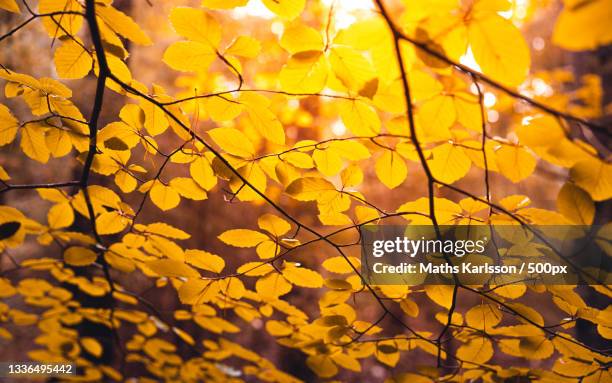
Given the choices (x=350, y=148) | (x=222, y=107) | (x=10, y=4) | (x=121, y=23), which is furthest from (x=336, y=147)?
(x=10, y=4)

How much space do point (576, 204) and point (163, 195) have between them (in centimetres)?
83

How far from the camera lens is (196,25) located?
64cm

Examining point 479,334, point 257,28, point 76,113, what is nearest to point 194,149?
point 76,113

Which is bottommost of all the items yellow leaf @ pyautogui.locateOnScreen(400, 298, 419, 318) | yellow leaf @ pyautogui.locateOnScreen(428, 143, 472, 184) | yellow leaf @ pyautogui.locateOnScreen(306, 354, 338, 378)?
yellow leaf @ pyautogui.locateOnScreen(306, 354, 338, 378)

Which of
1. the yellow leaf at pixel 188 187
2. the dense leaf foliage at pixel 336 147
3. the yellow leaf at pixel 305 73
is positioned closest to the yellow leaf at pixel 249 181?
the dense leaf foliage at pixel 336 147

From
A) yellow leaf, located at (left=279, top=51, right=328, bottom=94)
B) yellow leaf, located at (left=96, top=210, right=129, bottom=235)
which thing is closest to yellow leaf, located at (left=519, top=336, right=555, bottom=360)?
yellow leaf, located at (left=279, top=51, right=328, bottom=94)

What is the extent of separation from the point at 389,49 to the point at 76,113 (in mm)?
681

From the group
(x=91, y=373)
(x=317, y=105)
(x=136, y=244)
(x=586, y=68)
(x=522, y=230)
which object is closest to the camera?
(x=522, y=230)

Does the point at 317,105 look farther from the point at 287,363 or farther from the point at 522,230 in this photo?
the point at 522,230

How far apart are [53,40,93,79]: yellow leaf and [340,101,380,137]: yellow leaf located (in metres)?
0.53

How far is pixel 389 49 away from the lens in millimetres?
557

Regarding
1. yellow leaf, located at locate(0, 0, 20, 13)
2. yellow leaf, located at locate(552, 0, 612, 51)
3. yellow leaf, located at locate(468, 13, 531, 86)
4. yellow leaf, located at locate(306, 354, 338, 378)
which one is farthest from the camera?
yellow leaf, located at locate(306, 354, 338, 378)

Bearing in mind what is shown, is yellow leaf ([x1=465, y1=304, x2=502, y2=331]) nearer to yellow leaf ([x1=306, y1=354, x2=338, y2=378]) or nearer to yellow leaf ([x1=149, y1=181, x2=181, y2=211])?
yellow leaf ([x1=306, y1=354, x2=338, y2=378])

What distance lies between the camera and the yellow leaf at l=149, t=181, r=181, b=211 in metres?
0.93
